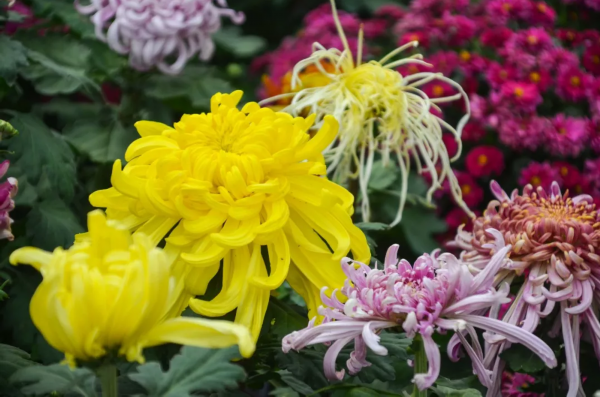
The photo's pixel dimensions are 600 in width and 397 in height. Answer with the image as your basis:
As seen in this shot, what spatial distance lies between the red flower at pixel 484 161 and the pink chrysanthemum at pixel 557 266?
527 millimetres

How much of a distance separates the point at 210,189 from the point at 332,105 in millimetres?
349

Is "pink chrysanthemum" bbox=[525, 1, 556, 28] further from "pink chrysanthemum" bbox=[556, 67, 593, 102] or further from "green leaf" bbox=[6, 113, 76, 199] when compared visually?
Answer: "green leaf" bbox=[6, 113, 76, 199]

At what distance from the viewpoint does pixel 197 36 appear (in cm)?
114

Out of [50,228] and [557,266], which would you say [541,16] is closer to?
[557,266]

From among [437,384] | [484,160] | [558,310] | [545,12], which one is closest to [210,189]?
[437,384]

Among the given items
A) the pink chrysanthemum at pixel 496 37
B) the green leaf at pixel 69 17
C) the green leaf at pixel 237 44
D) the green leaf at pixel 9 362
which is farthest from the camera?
the green leaf at pixel 237 44

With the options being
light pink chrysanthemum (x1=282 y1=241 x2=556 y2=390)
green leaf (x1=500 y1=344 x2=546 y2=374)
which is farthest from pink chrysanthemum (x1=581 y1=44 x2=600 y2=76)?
light pink chrysanthemum (x1=282 y1=241 x2=556 y2=390)

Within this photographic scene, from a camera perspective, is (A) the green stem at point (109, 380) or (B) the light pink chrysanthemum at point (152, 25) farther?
(B) the light pink chrysanthemum at point (152, 25)

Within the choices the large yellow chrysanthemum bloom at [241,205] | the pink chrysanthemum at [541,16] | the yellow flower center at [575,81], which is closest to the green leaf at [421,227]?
the yellow flower center at [575,81]

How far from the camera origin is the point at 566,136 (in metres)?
1.18

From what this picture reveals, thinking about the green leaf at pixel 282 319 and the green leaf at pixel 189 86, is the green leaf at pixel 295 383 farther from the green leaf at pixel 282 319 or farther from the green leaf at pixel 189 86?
the green leaf at pixel 189 86

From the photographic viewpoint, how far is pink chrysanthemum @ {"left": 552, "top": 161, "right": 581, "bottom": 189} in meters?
1.16

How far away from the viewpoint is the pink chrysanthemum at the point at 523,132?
119 cm

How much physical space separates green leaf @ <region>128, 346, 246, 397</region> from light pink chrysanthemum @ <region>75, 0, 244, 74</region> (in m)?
0.67
